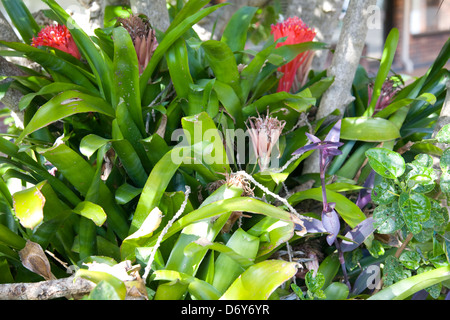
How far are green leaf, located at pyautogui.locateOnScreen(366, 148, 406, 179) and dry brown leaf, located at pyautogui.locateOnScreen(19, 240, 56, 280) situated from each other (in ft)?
2.39

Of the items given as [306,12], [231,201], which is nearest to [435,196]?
[231,201]

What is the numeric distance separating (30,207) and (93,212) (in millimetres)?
125

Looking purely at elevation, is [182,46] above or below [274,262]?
above

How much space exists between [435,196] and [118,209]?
78 cm

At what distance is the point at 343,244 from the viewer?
3.19ft

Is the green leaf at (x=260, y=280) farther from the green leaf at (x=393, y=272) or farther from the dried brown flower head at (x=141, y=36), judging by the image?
the dried brown flower head at (x=141, y=36)

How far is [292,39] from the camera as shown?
49.0 inches

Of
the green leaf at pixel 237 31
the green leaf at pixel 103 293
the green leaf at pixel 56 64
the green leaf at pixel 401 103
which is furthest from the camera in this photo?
the green leaf at pixel 237 31

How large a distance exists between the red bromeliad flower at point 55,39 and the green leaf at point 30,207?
1.58ft

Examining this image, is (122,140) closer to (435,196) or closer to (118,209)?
(118,209)

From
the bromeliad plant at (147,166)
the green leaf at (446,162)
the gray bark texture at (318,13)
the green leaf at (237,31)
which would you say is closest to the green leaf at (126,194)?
the bromeliad plant at (147,166)

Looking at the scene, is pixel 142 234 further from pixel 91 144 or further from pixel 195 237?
pixel 91 144

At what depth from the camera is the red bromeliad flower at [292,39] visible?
1248 millimetres
